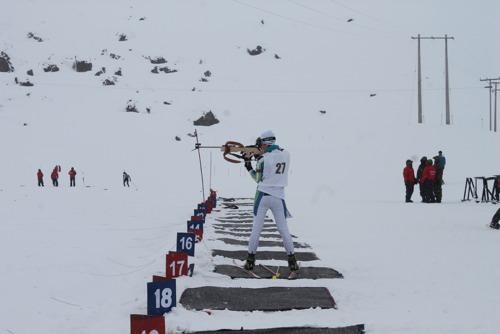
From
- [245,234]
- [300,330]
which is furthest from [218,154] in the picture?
[300,330]

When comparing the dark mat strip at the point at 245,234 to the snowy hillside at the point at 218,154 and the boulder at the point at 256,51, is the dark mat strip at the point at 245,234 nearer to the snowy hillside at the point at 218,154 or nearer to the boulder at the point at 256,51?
the snowy hillside at the point at 218,154

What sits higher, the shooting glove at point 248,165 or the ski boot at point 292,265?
the shooting glove at point 248,165

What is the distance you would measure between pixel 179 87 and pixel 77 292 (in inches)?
2108

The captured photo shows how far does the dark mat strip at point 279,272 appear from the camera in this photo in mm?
7677

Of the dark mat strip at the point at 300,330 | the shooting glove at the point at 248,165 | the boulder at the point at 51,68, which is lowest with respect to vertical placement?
the dark mat strip at the point at 300,330

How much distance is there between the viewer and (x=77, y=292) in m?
6.92

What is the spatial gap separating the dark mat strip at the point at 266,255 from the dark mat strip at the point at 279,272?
0.78 meters

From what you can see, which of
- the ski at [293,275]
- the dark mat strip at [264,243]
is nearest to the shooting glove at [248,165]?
the ski at [293,275]

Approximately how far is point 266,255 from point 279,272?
1.50 meters

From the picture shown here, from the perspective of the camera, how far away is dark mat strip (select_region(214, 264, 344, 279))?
7677mm

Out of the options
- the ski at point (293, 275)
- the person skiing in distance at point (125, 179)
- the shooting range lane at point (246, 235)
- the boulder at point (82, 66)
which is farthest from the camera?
the boulder at point (82, 66)

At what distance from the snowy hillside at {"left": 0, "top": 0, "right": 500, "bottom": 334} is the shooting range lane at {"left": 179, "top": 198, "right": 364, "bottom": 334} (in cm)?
27

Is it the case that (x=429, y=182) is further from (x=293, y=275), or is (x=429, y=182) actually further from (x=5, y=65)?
(x=5, y=65)

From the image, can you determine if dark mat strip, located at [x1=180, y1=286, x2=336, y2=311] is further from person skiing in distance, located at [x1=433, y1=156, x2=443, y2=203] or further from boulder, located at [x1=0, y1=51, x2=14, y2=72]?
boulder, located at [x1=0, y1=51, x2=14, y2=72]
